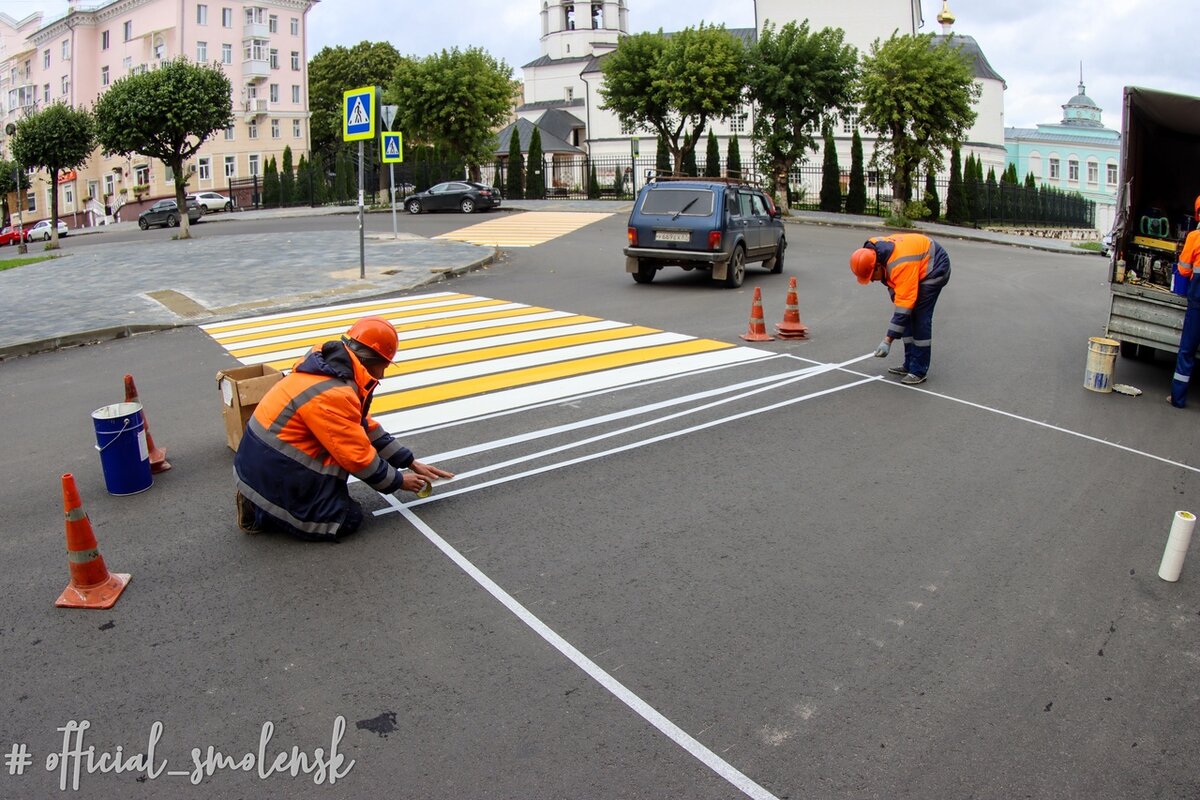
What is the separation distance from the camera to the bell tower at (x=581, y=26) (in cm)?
8144

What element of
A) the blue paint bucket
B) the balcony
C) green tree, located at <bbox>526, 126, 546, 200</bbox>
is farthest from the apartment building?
the blue paint bucket

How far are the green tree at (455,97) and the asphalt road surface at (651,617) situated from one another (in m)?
38.9

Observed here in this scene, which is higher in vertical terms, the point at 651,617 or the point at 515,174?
the point at 515,174

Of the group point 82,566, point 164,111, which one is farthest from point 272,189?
point 82,566

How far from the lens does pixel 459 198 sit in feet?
128

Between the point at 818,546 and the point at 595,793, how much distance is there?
8.62ft

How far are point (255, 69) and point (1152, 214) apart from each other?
6963 cm

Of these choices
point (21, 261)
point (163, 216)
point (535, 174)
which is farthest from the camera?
point (535, 174)

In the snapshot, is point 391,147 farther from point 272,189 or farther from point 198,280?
point 272,189

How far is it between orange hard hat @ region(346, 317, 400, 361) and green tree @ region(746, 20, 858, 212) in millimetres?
34693

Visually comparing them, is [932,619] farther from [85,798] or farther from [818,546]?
[85,798]

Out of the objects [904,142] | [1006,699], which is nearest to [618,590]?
[1006,699]

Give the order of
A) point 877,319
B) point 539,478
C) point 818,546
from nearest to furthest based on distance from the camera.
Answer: point 818,546 → point 539,478 → point 877,319

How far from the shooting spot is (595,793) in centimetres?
351
